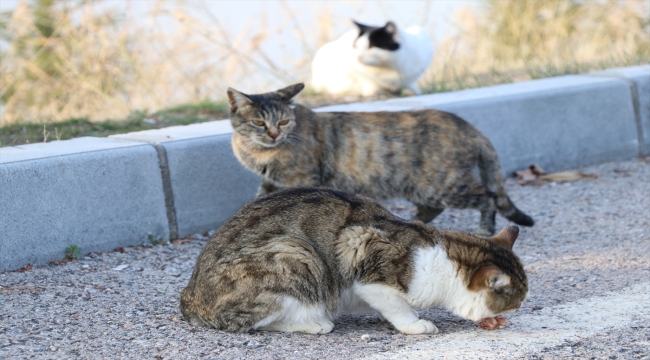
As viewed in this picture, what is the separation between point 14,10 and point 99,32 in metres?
1.45

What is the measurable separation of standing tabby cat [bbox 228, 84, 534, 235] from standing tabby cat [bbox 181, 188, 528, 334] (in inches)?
61.9

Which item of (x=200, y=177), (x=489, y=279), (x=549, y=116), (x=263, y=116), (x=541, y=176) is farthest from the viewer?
(x=549, y=116)

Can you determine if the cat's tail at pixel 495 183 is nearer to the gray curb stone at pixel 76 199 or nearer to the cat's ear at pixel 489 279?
the cat's ear at pixel 489 279

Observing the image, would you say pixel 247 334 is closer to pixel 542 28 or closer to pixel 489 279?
pixel 489 279

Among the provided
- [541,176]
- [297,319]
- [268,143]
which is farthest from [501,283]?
[541,176]

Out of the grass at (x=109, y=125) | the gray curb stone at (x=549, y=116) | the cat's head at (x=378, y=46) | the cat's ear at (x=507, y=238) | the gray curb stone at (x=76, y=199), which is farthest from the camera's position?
the cat's head at (x=378, y=46)

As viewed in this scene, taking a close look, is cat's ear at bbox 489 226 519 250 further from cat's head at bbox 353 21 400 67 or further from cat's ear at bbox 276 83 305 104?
cat's head at bbox 353 21 400 67

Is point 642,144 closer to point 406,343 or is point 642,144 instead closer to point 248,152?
point 248,152

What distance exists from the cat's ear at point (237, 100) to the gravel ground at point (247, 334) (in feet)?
3.14

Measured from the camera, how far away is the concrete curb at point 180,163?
187 inches

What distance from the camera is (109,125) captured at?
254 inches

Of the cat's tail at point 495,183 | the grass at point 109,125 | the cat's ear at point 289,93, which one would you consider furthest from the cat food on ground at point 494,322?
the grass at point 109,125

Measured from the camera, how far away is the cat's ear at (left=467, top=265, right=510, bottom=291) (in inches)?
145

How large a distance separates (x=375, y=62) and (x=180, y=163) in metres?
3.27
